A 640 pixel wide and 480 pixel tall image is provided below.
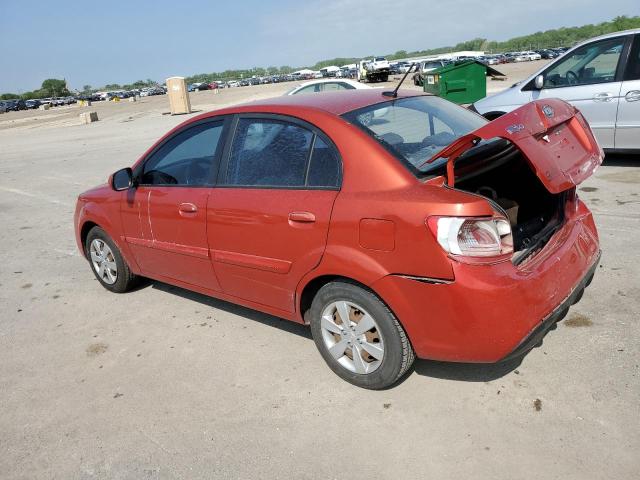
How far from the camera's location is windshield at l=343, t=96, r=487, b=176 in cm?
302

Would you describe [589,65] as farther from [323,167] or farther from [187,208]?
[187,208]

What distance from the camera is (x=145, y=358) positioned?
12.4ft

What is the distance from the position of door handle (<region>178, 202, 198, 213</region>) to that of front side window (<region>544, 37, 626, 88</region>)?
609 centimetres

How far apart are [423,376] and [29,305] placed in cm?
359

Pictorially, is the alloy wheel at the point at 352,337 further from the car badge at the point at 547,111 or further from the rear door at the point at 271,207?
the car badge at the point at 547,111

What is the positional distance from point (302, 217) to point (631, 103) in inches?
229

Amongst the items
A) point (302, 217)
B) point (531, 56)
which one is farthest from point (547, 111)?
point (531, 56)

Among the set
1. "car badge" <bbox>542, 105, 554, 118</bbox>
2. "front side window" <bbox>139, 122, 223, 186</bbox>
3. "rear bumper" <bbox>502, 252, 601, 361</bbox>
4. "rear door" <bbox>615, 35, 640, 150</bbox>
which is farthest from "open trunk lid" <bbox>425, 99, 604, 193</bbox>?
"rear door" <bbox>615, 35, 640, 150</bbox>

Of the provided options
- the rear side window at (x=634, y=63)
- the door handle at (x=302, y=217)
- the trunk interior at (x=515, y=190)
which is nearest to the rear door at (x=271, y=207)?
the door handle at (x=302, y=217)

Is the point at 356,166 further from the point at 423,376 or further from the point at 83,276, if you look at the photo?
the point at 83,276

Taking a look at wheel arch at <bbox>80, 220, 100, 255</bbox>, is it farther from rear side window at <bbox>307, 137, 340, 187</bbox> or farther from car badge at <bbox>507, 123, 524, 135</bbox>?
car badge at <bbox>507, 123, 524, 135</bbox>

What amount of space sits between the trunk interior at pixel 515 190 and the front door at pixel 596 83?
4374mm

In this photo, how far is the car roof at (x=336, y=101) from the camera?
129 inches

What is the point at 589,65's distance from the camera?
7.42 metres
